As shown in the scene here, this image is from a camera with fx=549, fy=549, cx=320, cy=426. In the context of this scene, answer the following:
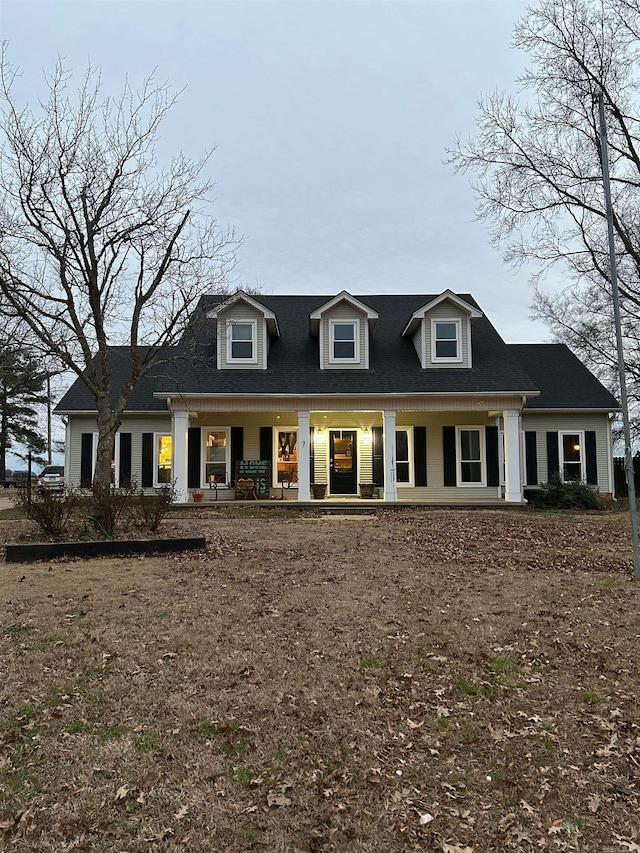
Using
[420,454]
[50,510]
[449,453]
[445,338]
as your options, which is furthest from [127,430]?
[445,338]

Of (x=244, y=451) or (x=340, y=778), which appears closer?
(x=340, y=778)

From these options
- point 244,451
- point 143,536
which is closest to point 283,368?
point 244,451

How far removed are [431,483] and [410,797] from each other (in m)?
15.0

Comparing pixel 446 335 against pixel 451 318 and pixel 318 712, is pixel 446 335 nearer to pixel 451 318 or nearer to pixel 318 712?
pixel 451 318

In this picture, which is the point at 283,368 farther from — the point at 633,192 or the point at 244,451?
the point at 633,192

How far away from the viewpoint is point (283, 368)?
55.7 ft

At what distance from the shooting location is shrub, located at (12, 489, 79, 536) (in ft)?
30.9

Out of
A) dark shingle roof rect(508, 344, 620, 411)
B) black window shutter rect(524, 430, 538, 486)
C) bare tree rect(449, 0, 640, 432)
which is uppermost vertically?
bare tree rect(449, 0, 640, 432)

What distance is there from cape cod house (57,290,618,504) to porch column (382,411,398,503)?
0.13ft

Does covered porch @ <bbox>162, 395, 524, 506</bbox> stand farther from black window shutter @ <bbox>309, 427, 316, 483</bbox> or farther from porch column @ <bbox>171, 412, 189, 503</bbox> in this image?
porch column @ <bbox>171, 412, 189, 503</bbox>

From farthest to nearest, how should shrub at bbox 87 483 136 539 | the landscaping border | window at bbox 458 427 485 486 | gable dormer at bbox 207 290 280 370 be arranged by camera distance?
window at bbox 458 427 485 486 → gable dormer at bbox 207 290 280 370 → shrub at bbox 87 483 136 539 → the landscaping border

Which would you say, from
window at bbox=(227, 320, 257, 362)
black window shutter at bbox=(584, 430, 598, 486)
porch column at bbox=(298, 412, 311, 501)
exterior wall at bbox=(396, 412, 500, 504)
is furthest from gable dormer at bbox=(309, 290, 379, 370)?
black window shutter at bbox=(584, 430, 598, 486)

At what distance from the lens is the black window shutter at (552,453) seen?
1783 centimetres

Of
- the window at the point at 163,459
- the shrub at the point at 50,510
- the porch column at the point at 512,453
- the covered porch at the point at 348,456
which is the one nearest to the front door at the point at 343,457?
the covered porch at the point at 348,456
